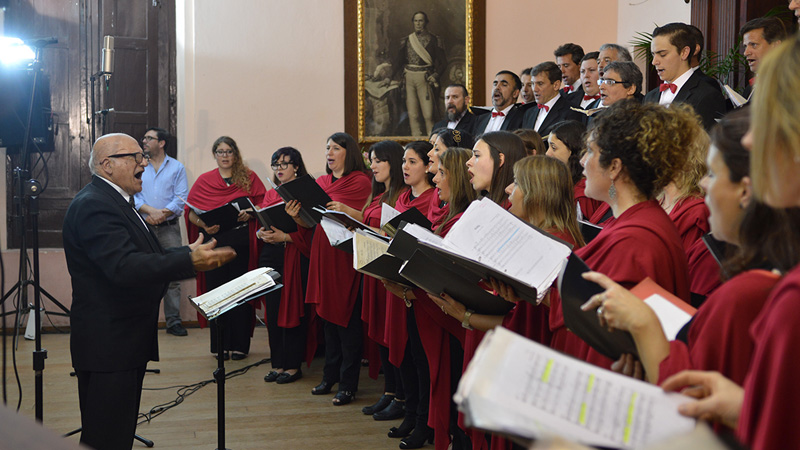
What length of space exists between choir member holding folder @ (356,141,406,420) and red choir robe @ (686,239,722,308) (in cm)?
217

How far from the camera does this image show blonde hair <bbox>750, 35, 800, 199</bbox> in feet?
3.54

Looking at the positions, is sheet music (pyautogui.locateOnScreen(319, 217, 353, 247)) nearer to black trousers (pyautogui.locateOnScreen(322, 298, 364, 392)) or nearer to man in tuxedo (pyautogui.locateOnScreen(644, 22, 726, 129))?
black trousers (pyautogui.locateOnScreen(322, 298, 364, 392))

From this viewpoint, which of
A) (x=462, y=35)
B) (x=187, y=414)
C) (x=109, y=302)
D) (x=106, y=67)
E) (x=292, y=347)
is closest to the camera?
(x=109, y=302)

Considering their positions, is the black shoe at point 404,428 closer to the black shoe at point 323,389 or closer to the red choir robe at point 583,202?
the black shoe at point 323,389

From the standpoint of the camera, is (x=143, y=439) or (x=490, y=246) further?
(x=143, y=439)

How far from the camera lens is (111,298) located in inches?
120

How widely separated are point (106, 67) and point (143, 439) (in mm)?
3536

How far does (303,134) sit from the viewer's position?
306 inches

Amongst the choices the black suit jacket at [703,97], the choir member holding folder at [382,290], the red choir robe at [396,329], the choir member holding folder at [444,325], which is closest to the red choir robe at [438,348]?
the choir member holding folder at [444,325]

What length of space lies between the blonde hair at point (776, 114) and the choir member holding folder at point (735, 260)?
0.70 ft

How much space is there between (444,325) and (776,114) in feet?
9.03

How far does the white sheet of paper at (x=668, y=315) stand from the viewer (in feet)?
5.52

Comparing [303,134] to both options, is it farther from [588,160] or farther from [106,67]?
[588,160]

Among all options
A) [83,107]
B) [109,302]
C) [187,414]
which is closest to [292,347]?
[187,414]
